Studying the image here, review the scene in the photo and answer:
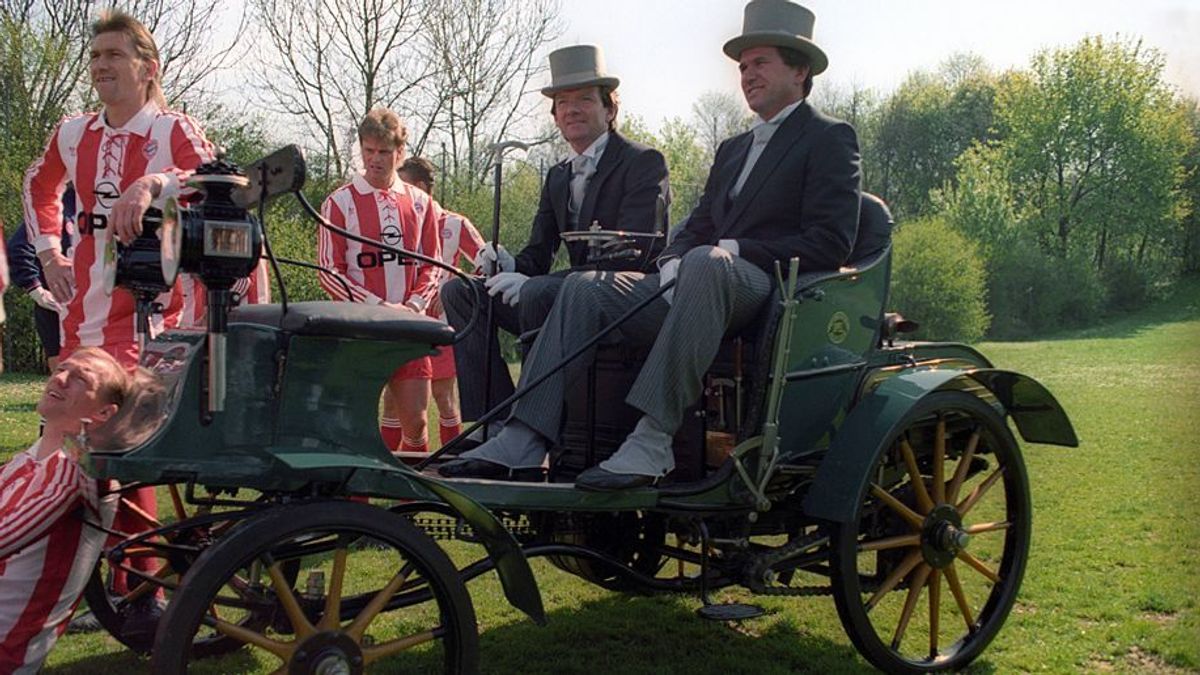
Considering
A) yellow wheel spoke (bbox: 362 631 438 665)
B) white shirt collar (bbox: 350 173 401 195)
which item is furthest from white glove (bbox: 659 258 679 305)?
white shirt collar (bbox: 350 173 401 195)

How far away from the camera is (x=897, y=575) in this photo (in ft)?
12.8

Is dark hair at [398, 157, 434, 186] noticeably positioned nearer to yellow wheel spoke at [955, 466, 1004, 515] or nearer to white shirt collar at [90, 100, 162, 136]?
white shirt collar at [90, 100, 162, 136]

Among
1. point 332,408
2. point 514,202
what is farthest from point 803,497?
point 514,202

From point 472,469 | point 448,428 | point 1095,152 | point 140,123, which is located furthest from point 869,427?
point 1095,152

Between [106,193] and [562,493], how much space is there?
2083mm

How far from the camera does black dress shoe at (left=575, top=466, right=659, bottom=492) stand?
10.6ft

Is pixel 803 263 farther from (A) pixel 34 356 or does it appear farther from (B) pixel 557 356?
(A) pixel 34 356

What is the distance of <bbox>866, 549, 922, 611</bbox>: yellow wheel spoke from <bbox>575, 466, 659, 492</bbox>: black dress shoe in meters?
1.06

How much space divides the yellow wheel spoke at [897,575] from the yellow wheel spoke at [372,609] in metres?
1.73

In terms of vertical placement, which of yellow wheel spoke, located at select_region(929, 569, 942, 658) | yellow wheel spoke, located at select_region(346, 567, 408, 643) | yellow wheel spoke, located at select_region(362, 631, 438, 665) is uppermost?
yellow wheel spoke, located at select_region(346, 567, 408, 643)

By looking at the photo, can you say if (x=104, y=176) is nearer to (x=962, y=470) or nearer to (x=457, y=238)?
(x=962, y=470)

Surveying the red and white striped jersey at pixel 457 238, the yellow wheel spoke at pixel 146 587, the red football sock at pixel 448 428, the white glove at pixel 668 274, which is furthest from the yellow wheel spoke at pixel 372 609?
the red and white striped jersey at pixel 457 238

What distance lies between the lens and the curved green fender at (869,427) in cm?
362

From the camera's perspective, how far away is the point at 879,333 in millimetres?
4066
